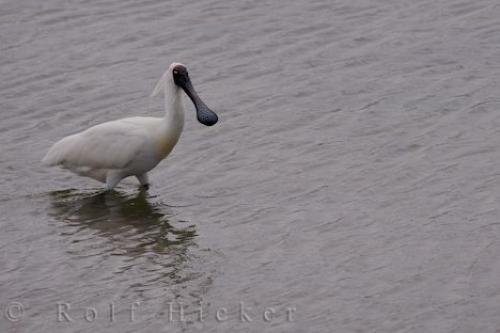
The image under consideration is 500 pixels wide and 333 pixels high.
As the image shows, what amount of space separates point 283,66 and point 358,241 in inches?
209

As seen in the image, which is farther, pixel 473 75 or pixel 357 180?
pixel 473 75

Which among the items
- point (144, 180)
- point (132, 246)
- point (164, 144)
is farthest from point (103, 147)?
point (132, 246)

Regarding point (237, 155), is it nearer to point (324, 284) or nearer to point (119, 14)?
point (324, 284)

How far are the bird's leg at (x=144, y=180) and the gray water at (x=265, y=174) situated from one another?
11 cm

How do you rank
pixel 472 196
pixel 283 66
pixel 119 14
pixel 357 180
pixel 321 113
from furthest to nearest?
pixel 119 14
pixel 283 66
pixel 321 113
pixel 357 180
pixel 472 196

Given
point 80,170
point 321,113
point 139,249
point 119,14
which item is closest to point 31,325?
point 139,249

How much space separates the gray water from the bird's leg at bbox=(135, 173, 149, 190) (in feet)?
0.36

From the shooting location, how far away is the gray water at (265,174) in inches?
362

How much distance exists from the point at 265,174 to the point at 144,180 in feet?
3.80

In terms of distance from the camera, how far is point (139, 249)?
420 inches

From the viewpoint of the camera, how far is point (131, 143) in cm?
1206

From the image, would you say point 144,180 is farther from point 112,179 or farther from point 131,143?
point 131,143

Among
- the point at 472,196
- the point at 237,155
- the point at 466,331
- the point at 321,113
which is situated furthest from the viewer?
the point at 321,113

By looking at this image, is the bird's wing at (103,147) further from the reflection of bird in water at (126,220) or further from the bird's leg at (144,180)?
the reflection of bird in water at (126,220)
